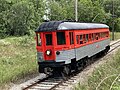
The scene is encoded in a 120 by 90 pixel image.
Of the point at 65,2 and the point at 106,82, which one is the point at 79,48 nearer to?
the point at 106,82

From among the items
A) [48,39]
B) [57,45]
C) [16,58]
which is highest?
[48,39]

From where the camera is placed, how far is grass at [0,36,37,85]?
1659 centimetres

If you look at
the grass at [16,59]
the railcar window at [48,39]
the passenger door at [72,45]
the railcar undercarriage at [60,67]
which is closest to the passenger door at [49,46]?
the railcar window at [48,39]

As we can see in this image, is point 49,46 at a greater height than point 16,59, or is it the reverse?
point 49,46

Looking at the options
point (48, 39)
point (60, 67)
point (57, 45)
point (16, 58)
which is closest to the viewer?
point (57, 45)

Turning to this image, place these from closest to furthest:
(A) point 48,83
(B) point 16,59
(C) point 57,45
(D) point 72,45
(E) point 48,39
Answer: (A) point 48,83, (C) point 57,45, (E) point 48,39, (D) point 72,45, (B) point 16,59

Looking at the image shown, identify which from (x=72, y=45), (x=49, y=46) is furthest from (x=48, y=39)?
(x=72, y=45)

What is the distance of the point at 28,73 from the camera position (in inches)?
684

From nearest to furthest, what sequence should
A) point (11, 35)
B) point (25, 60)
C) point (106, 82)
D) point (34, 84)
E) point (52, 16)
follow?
point (106, 82) < point (34, 84) < point (25, 60) < point (11, 35) < point (52, 16)

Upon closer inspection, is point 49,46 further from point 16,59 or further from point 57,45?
point 16,59

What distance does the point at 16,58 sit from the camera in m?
21.6

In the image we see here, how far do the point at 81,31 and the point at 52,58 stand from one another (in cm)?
302

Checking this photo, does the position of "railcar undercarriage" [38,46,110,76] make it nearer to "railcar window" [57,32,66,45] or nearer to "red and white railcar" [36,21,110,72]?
"red and white railcar" [36,21,110,72]

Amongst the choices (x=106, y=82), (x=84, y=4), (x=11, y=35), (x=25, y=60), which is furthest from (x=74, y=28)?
(x=84, y=4)
